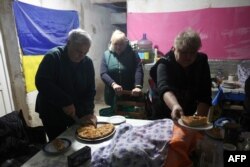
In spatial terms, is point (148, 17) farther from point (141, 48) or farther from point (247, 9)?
point (247, 9)

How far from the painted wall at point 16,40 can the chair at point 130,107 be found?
1.47 m

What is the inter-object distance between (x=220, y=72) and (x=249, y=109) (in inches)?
77.8

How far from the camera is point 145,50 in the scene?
12.4 feet

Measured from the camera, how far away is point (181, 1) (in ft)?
12.3

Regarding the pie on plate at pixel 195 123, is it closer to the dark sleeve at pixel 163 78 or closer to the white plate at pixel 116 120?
the dark sleeve at pixel 163 78

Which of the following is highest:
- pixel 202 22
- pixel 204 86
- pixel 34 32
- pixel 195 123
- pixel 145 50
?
pixel 202 22

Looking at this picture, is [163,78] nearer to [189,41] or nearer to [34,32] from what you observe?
[189,41]

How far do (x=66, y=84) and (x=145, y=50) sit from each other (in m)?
2.27

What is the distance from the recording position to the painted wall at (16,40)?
9.25 feet

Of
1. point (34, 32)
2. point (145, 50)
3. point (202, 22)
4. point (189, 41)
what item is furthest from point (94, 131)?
point (202, 22)

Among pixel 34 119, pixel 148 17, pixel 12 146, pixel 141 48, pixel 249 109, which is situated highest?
pixel 148 17

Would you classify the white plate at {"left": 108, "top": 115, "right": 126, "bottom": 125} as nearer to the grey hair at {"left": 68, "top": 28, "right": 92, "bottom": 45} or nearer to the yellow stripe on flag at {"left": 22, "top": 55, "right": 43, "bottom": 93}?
the grey hair at {"left": 68, "top": 28, "right": 92, "bottom": 45}

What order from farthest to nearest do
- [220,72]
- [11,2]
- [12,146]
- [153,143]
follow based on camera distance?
[220,72] → [11,2] → [12,146] → [153,143]

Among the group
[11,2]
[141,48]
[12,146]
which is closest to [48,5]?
[11,2]
